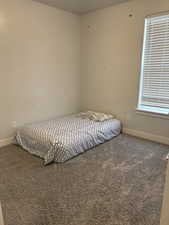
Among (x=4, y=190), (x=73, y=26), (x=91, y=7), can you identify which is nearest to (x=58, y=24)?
(x=73, y=26)

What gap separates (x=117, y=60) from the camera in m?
3.60

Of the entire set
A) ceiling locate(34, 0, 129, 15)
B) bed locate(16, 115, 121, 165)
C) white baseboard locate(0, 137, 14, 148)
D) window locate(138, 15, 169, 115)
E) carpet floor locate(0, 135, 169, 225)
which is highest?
ceiling locate(34, 0, 129, 15)

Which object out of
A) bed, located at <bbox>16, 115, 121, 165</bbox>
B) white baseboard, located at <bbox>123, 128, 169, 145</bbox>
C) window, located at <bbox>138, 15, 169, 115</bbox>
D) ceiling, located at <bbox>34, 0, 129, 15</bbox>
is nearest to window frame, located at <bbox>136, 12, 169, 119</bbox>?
window, located at <bbox>138, 15, 169, 115</bbox>

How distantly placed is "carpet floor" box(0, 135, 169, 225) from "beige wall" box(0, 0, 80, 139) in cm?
86

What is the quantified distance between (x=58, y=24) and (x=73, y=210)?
3451 mm

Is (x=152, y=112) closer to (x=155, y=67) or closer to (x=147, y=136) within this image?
(x=147, y=136)

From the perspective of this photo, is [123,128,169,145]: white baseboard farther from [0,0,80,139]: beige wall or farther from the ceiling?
the ceiling

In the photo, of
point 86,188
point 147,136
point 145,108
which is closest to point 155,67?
point 145,108

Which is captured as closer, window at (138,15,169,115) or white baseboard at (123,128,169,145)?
window at (138,15,169,115)

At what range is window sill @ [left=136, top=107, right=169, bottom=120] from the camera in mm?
3105

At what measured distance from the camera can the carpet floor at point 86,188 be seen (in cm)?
158

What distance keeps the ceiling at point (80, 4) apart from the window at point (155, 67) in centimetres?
86

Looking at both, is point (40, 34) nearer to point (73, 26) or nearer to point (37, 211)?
point (73, 26)

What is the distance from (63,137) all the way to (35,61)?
1.65 metres
